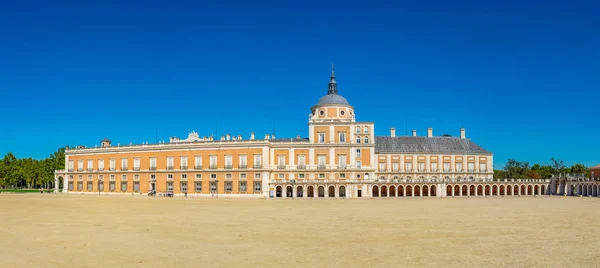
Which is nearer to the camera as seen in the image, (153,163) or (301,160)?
(301,160)

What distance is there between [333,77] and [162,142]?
25540 millimetres

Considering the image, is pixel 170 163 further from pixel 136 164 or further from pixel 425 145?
pixel 425 145

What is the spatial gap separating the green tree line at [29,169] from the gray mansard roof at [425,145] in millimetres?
55815

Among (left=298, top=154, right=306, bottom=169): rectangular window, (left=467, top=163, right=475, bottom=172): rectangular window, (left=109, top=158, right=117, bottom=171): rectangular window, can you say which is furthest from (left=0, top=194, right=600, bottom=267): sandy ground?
(left=467, top=163, right=475, bottom=172): rectangular window

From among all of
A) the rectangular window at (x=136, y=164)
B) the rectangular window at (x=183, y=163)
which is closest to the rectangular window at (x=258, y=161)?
the rectangular window at (x=183, y=163)

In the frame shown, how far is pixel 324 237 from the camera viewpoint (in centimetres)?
2239

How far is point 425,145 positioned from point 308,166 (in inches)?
839

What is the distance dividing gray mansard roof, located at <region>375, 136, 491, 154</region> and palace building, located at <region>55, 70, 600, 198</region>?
15 centimetres

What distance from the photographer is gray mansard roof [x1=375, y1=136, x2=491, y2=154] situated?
8325 cm

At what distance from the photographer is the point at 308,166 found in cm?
7256

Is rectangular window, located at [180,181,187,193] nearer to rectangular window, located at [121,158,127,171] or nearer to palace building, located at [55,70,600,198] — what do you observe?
palace building, located at [55,70,600,198]

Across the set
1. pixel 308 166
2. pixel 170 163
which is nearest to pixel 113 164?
pixel 170 163

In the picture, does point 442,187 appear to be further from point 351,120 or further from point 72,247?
point 72,247

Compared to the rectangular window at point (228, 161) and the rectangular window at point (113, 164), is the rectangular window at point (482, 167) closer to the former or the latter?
the rectangular window at point (228, 161)
